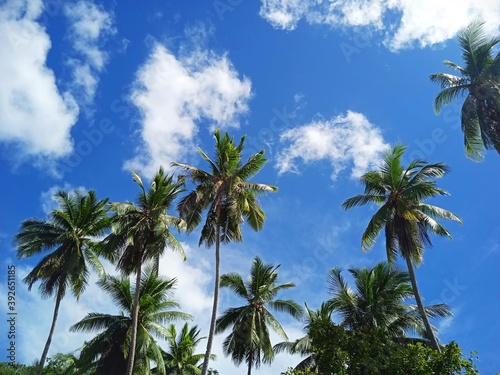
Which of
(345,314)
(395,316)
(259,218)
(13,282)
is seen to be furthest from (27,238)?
(395,316)

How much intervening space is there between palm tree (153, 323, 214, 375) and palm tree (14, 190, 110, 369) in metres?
11.0

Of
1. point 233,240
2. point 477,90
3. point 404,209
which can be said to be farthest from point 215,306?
point 477,90

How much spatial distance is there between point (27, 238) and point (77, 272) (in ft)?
11.9

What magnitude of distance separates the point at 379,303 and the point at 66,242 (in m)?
18.3

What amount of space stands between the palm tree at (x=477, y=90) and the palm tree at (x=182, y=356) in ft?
82.4

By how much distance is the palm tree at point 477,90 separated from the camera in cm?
1905

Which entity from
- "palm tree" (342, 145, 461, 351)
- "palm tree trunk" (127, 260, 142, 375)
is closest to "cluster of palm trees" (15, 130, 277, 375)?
"palm tree trunk" (127, 260, 142, 375)

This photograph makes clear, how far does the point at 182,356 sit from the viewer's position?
35906 millimetres

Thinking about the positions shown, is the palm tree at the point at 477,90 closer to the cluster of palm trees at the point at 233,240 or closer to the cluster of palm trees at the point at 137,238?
the cluster of palm trees at the point at 233,240

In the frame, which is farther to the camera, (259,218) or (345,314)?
(345,314)

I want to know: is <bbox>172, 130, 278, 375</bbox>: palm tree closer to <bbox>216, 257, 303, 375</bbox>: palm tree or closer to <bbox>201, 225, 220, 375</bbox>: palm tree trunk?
<bbox>201, 225, 220, 375</bbox>: palm tree trunk

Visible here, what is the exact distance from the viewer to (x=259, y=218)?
24547mm

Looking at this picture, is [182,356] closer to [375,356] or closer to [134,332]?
[134,332]

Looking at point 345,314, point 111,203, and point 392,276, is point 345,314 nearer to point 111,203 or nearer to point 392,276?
point 392,276
